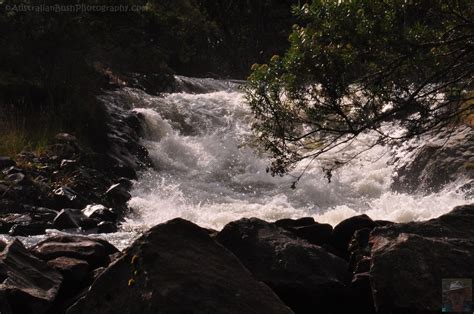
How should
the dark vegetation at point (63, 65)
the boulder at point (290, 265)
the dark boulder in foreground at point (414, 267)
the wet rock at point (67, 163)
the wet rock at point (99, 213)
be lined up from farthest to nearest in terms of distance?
the dark vegetation at point (63, 65), the wet rock at point (67, 163), the wet rock at point (99, 213), the boulder at point (290, 265), the dark boulder in foreground at point (414, 267)

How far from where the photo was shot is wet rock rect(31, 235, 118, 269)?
285 inches

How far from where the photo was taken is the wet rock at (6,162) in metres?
11.9

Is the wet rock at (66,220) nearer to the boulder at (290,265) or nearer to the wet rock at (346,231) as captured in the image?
the boulder at (290,265)

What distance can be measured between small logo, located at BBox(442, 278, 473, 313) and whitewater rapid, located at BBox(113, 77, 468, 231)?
208 inches

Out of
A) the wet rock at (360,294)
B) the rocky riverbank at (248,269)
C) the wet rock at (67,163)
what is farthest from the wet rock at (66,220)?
the wet rock at (360,294)

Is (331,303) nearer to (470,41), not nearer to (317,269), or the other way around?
(317,269)

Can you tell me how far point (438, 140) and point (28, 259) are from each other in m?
9.93

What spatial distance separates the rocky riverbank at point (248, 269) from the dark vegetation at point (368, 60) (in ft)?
3.79

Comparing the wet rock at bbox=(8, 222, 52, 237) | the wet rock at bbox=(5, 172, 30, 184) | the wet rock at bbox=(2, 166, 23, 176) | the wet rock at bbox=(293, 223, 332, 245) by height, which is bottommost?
the wet rock at bbox=(293, 223, 332, 245)

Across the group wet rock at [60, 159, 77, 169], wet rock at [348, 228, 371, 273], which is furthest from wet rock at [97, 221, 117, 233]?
wet rock at [348, 228, 371, 273]

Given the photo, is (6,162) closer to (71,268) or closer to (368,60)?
(71,268)

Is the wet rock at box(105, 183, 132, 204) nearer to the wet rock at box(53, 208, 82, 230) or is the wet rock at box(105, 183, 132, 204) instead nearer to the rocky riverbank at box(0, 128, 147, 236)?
the rocky riverbank at box(0, 128, 147, 236)

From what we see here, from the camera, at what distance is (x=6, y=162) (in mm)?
11992

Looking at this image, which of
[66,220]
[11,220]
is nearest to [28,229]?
[11,220]
